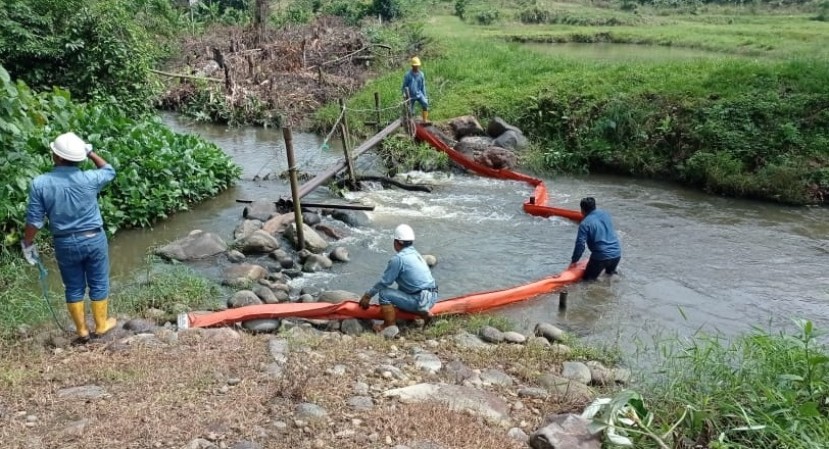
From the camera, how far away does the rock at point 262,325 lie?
285 inches

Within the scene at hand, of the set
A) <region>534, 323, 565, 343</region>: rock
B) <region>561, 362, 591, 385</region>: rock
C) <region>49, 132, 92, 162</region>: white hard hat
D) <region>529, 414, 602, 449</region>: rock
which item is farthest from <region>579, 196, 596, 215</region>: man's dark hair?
<region>49, 132, 92, 162</region>: white hard hat

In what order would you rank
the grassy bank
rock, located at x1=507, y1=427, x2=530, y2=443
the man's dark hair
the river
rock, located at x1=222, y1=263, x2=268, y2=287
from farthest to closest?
the grassy bank < the man's dark hair < rock, located at x1=222, y1=263, x2=268, y2=287 < the river < rock, located at x1=507, y1=427, x2=530, y2=443

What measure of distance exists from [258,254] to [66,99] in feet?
14.3

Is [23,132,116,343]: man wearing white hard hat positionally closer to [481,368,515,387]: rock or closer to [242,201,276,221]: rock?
[481,368,515,387]: rock

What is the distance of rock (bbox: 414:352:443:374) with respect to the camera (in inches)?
243

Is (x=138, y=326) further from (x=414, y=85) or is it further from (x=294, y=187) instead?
(x=414, y=85)

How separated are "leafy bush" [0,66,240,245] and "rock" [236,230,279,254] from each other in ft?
6.65

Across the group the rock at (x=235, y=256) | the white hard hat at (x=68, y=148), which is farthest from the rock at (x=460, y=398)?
the rock at (x=235, y=256)

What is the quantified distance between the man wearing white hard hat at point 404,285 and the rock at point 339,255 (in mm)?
2547

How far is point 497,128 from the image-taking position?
16156mm

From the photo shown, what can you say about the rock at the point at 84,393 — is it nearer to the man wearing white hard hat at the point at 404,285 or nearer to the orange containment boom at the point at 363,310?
the orange containment boom at the point at 363,310

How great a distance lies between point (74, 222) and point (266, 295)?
8.88 ft

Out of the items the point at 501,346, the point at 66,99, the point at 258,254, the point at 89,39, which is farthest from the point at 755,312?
the point at 89,39

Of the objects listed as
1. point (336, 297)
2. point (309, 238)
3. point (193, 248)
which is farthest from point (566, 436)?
point (193, 248)
